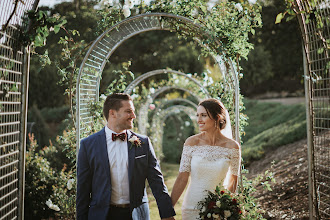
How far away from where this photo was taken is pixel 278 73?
16.8m

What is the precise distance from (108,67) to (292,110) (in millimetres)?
8446

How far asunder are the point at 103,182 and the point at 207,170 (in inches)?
36.8

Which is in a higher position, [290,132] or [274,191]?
[290,132]

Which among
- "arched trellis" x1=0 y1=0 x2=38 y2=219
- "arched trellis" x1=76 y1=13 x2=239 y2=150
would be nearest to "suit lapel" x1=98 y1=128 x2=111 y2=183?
"arched trellis" x1=0 y1=0 x2=38 y2=219

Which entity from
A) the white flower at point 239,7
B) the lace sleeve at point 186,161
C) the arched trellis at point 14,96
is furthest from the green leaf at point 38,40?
the white flower at point 239,7

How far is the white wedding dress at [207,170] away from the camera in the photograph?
3072 millimetres

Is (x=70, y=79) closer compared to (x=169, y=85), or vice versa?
(x=70, y=79)

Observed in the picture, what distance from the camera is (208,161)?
10.2ft

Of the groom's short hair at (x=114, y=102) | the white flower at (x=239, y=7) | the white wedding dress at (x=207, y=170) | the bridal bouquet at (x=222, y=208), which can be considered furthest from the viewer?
the white flower at (x=239, y=7)

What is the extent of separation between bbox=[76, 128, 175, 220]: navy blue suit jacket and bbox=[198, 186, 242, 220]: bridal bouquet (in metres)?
0.32

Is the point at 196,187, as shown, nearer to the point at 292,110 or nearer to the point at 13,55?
the point at 13,55

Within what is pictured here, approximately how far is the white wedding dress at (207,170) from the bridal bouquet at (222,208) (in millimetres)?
287

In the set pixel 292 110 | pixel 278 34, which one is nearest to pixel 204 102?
pixel 292 110

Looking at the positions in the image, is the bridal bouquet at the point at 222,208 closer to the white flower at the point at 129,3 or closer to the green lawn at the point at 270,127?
the white flower at the point at 129,3
